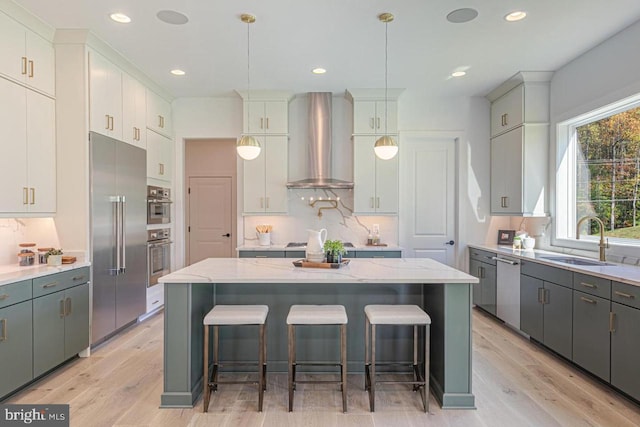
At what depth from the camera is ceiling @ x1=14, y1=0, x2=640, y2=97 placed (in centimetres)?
293

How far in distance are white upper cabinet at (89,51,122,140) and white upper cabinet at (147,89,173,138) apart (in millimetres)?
697

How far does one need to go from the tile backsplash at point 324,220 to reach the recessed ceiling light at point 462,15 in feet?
8.59

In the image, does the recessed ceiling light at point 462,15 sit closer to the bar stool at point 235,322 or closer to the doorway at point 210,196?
the bar stool at point 235,322

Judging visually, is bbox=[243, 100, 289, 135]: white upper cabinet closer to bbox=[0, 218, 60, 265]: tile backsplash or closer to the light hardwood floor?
bbox=[0, 218, 60, 265]: tile backsplash

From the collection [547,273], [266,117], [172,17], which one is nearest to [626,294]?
[547,273]

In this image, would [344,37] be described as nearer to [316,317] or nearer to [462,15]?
[462,15]

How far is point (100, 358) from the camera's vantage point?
3.36m

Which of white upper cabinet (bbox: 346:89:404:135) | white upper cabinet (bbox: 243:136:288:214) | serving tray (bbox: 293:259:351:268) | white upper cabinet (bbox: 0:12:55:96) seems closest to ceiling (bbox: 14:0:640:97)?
white upper cabinet (bbox: 0:12:55:96)

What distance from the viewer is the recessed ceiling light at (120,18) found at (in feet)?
10.0

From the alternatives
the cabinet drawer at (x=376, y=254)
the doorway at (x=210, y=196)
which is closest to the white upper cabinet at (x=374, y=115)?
the cabinet drawer at (x=376, y=254)

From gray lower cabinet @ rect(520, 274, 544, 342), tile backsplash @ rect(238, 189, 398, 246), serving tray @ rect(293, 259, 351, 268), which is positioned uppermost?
tile backsplash @ rect(238, 189, 398, 246)

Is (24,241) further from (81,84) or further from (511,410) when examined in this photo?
(511,410)

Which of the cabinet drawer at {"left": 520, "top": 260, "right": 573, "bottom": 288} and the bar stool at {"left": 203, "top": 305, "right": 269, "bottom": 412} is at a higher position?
the cabinet drawer at {"left": 520, "top": 260, "right": 573, "bottom": 288}

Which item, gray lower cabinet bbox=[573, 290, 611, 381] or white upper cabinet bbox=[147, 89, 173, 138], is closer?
gray lower cabinet bbox=[573, 290, 611, 381]
